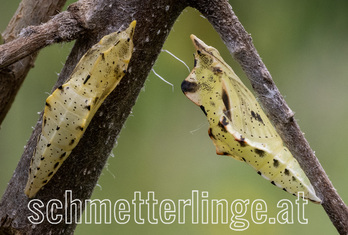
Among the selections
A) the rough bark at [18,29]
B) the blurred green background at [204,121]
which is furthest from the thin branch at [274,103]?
the blurred green background at [204,121]

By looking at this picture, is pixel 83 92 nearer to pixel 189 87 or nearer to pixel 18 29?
pixel 189 87

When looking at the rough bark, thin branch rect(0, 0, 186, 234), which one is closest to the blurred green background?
the rough bark

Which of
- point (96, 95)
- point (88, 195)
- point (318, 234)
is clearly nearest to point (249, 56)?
point (96, 95)

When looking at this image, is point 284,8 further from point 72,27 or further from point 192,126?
point 72,27

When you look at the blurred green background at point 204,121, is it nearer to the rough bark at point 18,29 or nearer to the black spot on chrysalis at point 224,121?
the rough bark at point 18,29

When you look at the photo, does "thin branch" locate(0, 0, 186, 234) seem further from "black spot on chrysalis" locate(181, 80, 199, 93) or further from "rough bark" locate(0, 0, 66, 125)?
"rough bark" locate(0, 0, 66, 125)

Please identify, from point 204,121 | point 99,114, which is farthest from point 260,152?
point 204,121
